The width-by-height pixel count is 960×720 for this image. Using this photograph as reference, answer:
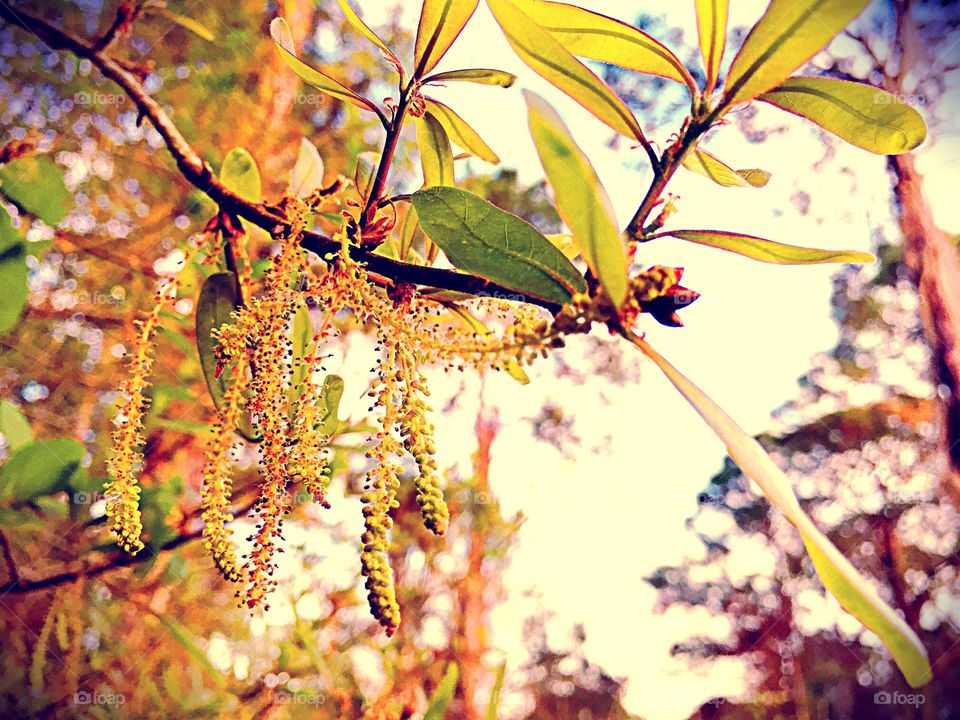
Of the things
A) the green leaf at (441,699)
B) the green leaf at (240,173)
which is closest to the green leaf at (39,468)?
the green leaf at (240,173)

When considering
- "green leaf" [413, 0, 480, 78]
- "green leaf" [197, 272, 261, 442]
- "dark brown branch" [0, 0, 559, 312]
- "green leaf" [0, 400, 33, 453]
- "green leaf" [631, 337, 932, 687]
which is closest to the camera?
"green leaf" [631, 337, 932, 687]

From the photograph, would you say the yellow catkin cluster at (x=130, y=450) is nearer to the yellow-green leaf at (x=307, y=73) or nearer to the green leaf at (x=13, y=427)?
the yellow-green leaf at (x=307, y=73)

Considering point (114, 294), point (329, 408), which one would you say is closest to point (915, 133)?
point (329, 408)

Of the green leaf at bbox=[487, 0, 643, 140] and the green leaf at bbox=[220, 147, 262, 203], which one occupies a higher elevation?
the green leaf at bbox=[220, 147, 262, 203]

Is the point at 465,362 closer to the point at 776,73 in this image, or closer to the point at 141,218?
the point at 776,73

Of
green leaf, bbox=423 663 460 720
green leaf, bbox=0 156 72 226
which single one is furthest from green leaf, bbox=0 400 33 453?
green leaf, bbox=423 663 460 720

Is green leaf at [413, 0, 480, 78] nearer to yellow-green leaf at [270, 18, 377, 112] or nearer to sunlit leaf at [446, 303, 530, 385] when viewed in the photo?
yellow-green leaf at [270, 18, 377, 112]

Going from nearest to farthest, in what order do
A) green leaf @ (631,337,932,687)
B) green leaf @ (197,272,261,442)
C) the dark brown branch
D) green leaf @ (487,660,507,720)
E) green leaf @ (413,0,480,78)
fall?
green leaf @ (631,337,932,687), the dark brown branch, green leaf @ (413,0,480,78), green leaf @ (197,272,261,442), green leaf @ (487,660,507,720)
